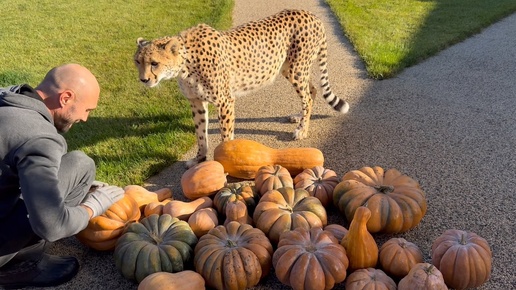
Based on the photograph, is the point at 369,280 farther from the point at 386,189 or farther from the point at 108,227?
the point at 108,227

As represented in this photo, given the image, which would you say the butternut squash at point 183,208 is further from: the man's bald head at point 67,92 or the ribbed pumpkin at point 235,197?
the man's bald head at point 67,92

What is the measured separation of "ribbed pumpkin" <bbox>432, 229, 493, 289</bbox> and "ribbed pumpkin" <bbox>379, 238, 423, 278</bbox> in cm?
13

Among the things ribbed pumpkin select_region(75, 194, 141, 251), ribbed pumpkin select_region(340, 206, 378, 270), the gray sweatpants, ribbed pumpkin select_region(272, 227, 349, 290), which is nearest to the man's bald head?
the gray sweatpants

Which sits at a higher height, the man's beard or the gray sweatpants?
the man's beard

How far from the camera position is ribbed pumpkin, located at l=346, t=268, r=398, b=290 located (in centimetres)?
263

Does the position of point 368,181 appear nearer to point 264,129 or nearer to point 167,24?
point 264,129

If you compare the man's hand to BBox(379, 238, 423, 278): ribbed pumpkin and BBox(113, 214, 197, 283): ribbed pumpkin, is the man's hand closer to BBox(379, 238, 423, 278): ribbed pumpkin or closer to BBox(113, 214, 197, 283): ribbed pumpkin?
BBox(113, 214, 197, 283): ribbed pumpkin

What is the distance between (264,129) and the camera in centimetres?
512

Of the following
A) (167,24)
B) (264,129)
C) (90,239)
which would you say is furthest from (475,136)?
(167,24)

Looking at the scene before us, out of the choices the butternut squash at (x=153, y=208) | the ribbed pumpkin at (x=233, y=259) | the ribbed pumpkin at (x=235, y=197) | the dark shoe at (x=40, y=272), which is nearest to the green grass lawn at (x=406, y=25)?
the ribbed pumpkin at (x=235, y=197)

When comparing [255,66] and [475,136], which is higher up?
Result: [255,66]

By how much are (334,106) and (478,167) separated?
1.64 meters

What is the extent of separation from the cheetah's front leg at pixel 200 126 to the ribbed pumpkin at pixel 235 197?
3.05 feet

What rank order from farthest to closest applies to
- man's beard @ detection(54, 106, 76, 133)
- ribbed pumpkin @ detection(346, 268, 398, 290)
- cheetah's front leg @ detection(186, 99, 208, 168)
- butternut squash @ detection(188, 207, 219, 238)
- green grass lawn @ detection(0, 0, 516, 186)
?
green grass lawn @ detection(0, 0, 516, 186), cheetah's front leg @ detection(186, 99, 208, 168), butternut squash @ detection(188, 207, 219, 238), man's beard @ detection(54, 106, 76, 133), ribbed pumpkin @ detection(346, 268, 398, 290)
